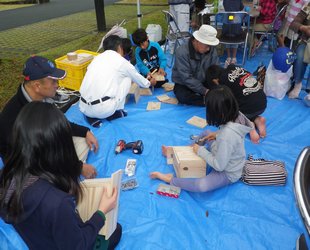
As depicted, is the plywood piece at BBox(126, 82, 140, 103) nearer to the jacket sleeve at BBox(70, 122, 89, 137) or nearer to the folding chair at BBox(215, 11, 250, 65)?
the jacket sleeve at BBox(70, 122, 89, 137)

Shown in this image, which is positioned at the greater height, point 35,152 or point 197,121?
point 35,152

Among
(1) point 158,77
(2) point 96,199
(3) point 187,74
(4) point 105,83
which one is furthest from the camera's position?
(1) point 158,77

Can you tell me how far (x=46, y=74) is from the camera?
230 centimetres

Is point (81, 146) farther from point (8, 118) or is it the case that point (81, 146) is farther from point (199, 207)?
point (199, 207)

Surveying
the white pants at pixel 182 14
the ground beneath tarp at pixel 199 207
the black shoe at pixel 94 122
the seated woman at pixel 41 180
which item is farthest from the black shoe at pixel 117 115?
the white pants at pixel 182 14

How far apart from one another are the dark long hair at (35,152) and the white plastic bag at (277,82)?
130 inches

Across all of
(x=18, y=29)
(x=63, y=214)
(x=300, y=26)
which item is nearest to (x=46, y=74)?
(x=63, y=214)

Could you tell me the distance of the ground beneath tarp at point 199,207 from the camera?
2004 millimetres

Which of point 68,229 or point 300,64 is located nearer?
point 68,229

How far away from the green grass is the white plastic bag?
12.0 feet

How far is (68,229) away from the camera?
3.74 ft

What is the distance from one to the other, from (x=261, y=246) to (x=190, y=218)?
0.52 m

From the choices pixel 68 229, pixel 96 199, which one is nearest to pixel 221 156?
pixel 96 199

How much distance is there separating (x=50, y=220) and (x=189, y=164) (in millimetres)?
1430
